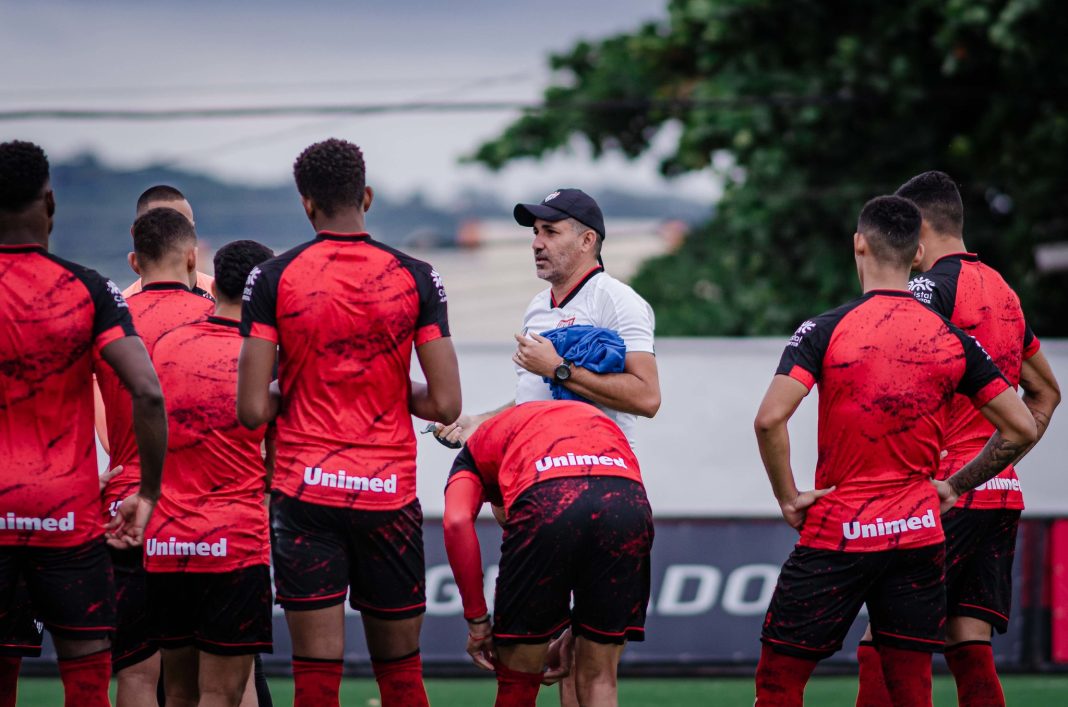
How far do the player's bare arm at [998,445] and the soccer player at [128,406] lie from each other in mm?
3064

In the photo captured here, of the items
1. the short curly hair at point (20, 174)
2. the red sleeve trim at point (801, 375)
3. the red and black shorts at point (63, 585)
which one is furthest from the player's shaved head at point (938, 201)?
the red and black shorts at point (63, 585)

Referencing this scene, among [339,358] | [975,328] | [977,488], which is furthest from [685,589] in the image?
[339,358]

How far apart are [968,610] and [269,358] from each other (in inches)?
124

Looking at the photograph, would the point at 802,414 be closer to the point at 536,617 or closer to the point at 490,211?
the point at 536,617

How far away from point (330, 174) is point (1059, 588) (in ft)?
21.8

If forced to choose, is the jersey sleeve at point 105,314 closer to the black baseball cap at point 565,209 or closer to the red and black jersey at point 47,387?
the red and black jersey at point 47,387

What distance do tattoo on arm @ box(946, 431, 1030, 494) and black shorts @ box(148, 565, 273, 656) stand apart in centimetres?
274

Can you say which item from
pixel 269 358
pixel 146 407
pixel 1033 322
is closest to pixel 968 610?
pixel 269 358

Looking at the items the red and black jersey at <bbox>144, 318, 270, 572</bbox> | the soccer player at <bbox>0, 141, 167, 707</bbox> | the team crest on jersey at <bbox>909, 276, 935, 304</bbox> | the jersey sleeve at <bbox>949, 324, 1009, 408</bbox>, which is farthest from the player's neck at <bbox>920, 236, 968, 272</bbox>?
the soccer player at <bbox>0, 141, 167, 707</bbox>

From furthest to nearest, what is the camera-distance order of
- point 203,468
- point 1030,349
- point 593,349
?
1. point 1030,349
2. point 593,349
3. point 203,468

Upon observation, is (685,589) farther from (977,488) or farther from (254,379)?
(254,379)

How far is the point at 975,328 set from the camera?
5.24m

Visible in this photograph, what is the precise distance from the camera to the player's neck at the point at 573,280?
5336 millimetres

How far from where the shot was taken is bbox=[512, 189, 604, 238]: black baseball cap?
5.26m
